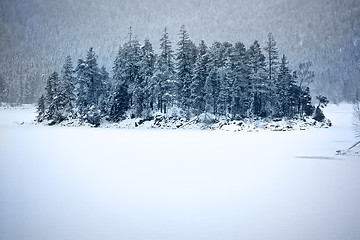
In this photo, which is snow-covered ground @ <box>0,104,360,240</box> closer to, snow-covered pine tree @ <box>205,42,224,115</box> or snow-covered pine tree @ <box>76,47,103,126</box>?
snow-covered pine tree @ <box>205,42,224,115</box>

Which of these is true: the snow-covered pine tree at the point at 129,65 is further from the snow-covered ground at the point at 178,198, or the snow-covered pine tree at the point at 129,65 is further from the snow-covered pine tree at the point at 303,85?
the snow-covered ground at the point at 178,198

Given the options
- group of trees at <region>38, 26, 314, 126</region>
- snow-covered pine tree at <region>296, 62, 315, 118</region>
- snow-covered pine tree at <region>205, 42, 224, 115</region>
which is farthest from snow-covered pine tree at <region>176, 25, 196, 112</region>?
snow-covered pine tree at <region>296, 62, 315, 118</region>

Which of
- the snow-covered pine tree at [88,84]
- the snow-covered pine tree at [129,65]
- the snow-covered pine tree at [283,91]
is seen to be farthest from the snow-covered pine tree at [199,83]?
the snow-covered pine tree at [88,84]

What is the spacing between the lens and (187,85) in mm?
52094

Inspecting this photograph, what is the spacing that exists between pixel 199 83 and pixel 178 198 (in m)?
41.1

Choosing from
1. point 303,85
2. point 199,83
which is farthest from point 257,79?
point 303,85

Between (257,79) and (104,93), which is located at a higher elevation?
(257,79)

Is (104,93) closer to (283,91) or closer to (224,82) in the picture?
(224,82)

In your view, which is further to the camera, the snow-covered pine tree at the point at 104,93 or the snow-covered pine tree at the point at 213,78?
the snow-covered pine tree at the point at 104,93

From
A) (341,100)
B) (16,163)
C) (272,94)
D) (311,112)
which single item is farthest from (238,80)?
(341,100)

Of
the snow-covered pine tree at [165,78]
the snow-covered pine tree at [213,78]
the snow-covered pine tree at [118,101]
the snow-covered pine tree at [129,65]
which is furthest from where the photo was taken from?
the snow-covered pine tree at [129,65]

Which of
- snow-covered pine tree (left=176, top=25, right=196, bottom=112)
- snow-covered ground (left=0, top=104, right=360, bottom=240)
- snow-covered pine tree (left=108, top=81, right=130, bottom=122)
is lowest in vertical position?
snow-covered ground (left=0, top=104, right=360, bottom=240)

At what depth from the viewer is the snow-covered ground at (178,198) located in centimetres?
742

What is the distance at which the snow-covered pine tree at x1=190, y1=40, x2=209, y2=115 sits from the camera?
1953 inches
